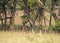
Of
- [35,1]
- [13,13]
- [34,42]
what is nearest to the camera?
[34,42]

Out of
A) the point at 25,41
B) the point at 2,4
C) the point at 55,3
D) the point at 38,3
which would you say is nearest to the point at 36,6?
the point at 38,3

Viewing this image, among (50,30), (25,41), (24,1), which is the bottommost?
(50,30)

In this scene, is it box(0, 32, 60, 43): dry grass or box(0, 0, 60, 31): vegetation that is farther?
box(0, 0, 60, 31): vegetation

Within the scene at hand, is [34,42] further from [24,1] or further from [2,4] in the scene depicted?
[2,4]

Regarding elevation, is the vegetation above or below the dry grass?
above

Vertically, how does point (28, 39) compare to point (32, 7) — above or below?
below

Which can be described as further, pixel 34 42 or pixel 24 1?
pixel 24 1

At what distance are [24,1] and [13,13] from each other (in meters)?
1.97

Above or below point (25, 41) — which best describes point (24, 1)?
above

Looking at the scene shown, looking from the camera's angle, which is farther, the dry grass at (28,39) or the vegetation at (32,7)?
the vegetation at (32,7)

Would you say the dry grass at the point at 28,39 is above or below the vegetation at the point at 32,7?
below

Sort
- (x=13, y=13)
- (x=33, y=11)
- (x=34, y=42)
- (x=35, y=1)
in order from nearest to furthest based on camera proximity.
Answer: (x=34, y=42) → (x=35, y=1) → (x=33, y=11) → (x=13, y=13)

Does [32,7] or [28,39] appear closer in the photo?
[28,39]

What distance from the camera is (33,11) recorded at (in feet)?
64.7
